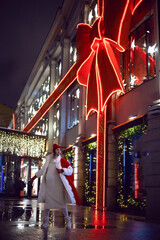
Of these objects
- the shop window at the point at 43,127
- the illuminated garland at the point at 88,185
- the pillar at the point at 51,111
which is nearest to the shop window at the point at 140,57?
the illuminated garland at the point at 88,185

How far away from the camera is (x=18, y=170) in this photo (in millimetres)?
28172

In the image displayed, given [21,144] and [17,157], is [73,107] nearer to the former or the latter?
[21,144]

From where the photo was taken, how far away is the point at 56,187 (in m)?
6.94

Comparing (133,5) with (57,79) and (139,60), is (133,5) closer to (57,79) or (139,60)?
Result: (139,60)

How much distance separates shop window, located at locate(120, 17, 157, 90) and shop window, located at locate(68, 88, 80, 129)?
7673mm

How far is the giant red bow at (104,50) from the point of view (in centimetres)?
1280

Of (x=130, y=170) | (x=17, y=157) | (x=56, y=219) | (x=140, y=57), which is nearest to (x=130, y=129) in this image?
(x=130, y=170)

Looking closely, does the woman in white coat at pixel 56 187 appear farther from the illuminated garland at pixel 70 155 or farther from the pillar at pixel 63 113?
the pillar at pixel 63 113

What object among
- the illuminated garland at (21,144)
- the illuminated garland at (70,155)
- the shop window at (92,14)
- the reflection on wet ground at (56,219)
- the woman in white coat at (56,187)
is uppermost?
the shop window at (92,14)

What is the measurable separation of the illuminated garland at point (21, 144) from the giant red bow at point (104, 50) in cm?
1304

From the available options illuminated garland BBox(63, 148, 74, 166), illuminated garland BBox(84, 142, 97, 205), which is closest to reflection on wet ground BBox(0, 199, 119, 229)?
illuminated garland BBox(84, 142, 97, 205)

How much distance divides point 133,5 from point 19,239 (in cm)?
1044

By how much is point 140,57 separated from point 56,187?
7760mm

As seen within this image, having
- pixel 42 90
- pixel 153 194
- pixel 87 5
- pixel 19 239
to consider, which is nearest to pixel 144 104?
pixel 153 194
